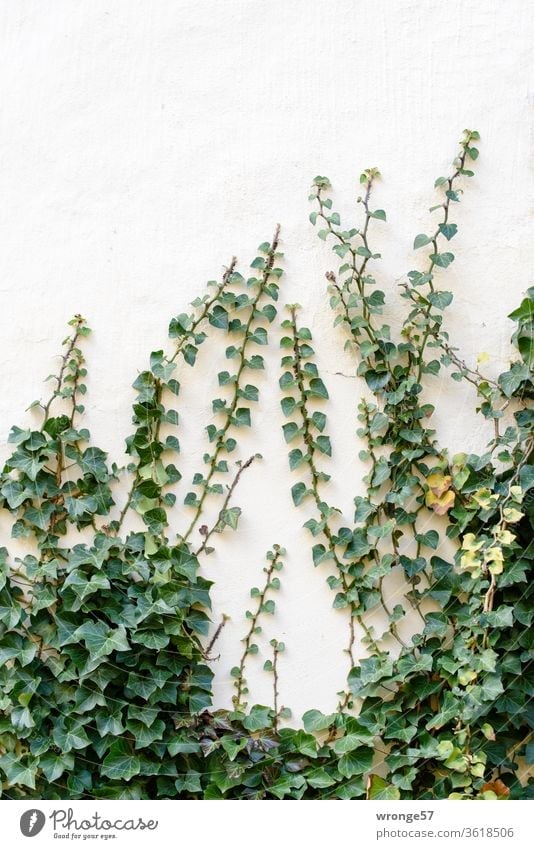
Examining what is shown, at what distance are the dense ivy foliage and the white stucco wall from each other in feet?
0.22

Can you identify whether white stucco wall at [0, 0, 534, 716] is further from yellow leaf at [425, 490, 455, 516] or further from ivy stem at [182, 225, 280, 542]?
yellow leaf at [425, 490, 455, 516]

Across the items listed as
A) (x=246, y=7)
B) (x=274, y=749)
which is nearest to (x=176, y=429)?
(x=274, y=749)

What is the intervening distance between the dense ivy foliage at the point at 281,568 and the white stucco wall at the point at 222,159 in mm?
67

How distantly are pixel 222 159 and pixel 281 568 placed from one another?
1.22m

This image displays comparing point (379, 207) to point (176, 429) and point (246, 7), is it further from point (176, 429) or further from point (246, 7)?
point (176, 429)

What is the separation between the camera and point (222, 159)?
8.34 ft

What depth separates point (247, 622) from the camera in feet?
8.12

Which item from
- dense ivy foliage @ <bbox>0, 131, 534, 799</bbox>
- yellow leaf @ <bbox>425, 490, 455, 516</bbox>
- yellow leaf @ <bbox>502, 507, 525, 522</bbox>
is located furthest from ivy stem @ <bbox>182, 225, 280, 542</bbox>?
yellow leaf @ <bbox>502, 507, 525, 522</bbox>

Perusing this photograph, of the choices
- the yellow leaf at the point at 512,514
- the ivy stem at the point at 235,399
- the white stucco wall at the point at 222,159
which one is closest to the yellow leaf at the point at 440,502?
the yellow leaf at the point at 512,514

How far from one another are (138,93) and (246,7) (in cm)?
41

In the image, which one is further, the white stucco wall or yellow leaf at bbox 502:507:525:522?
the white stucco wall

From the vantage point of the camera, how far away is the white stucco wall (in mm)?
2537

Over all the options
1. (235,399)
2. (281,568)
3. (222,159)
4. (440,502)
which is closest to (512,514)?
(440,502)
